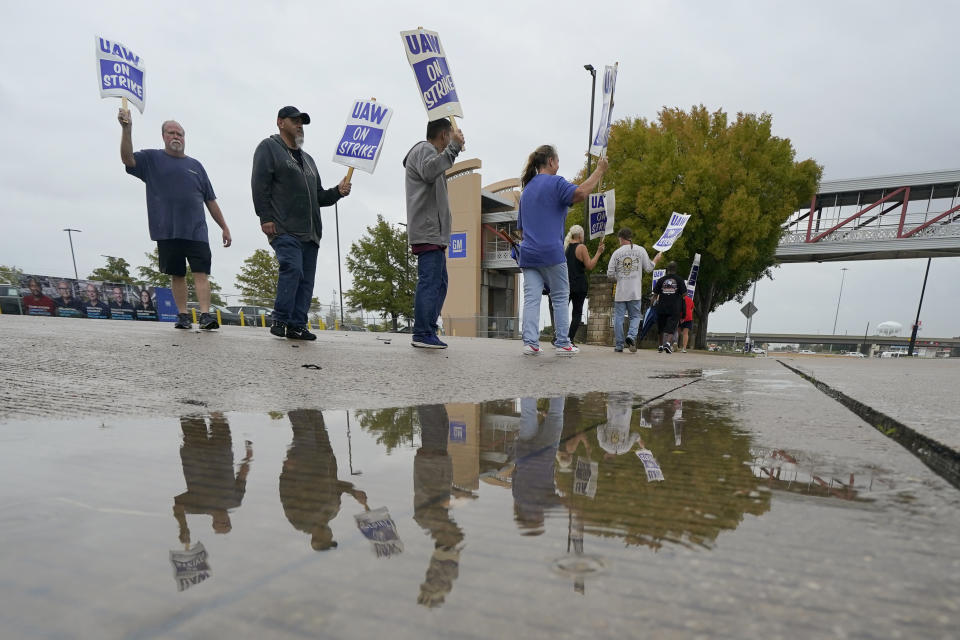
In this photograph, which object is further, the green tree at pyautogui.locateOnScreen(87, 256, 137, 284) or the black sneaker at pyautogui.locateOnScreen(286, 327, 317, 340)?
the green tree at pyautogui.locateOnScreen(87, 256, 137, 284)

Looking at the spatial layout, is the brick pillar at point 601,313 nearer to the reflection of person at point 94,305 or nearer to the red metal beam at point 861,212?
the reflection of person at point 94,305

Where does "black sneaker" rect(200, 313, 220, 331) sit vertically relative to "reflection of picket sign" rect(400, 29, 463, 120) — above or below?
below

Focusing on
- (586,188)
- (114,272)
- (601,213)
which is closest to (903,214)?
(601,213)

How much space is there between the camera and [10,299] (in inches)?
838

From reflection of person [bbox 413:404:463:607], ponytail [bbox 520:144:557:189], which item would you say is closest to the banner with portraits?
ponytail [bbox 520:144:557:189]

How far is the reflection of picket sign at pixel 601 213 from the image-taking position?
8.09m

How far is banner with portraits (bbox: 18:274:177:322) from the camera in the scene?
21953 millimetres

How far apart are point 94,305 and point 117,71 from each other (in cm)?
2378

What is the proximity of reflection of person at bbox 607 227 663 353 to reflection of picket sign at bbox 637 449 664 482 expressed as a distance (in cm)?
630

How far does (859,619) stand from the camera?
43cm

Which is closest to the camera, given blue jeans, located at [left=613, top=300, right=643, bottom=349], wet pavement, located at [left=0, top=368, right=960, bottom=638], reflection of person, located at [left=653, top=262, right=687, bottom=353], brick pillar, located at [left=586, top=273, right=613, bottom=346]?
wet pavement, located at [left=0, top=368, right=960, bottom=638]

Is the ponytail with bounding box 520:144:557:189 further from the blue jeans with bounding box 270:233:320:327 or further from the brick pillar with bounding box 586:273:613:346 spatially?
the brick pillar with bounding box 586:273:613:346

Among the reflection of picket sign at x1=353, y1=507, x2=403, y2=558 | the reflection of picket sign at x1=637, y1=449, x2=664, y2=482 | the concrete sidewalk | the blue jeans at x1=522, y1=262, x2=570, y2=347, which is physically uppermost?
the blue jeans at x1=522, y1=262, x2=570, y2=347

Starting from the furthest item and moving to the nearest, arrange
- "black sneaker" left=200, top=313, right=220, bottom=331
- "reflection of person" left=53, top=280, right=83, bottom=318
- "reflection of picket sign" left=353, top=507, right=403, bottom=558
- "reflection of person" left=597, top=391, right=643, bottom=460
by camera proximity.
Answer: "reflection of person" left=53, top=280, right=83, bottom=318 < "black sneaker" left=200, top=313, right=220, bottom=331 < "reflection of person" left=597, top=391, right=643, bottom=460 < "reflection of picket sign" left=353, top=507, right=403, bottom=558
